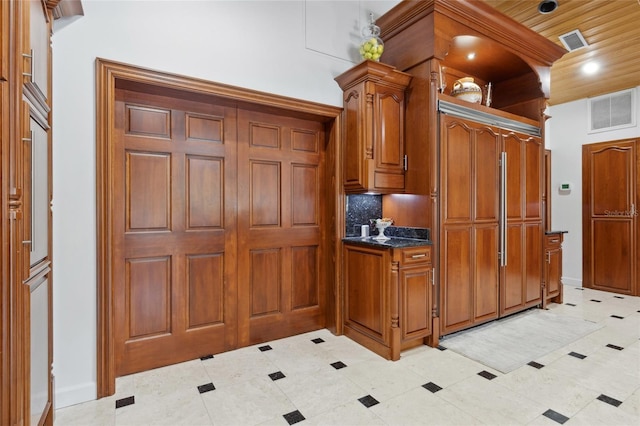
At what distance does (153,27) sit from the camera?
2.35m

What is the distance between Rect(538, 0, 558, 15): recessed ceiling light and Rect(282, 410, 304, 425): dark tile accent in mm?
4260

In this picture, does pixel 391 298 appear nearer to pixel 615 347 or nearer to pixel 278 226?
pixel 278 226

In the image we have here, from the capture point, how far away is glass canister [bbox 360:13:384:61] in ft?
10.2

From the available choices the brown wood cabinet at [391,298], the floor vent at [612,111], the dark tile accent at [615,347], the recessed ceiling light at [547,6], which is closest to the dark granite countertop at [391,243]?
the brown wood cabinet at [391,298]

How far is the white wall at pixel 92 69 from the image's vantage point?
2.08 metres

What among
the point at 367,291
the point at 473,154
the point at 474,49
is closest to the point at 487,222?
the point at 473,154

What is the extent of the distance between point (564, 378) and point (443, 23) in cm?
308

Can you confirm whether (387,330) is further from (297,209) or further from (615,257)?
(615,257)

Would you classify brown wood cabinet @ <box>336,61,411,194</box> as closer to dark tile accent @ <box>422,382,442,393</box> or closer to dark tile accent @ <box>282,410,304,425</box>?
dark tile accent @ <box>422,382,442,393</box>

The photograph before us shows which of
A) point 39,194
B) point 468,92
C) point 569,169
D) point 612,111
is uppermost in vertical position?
point 612,111

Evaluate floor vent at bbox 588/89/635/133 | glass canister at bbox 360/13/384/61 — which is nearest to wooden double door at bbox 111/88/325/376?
glass canister at bbox 360/13/384/61

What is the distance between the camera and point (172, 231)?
261 centimetres

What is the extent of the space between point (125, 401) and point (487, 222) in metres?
3.50

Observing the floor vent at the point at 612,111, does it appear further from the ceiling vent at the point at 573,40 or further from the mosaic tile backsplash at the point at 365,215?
the mosaic tile backsplash at the point at 365,215
